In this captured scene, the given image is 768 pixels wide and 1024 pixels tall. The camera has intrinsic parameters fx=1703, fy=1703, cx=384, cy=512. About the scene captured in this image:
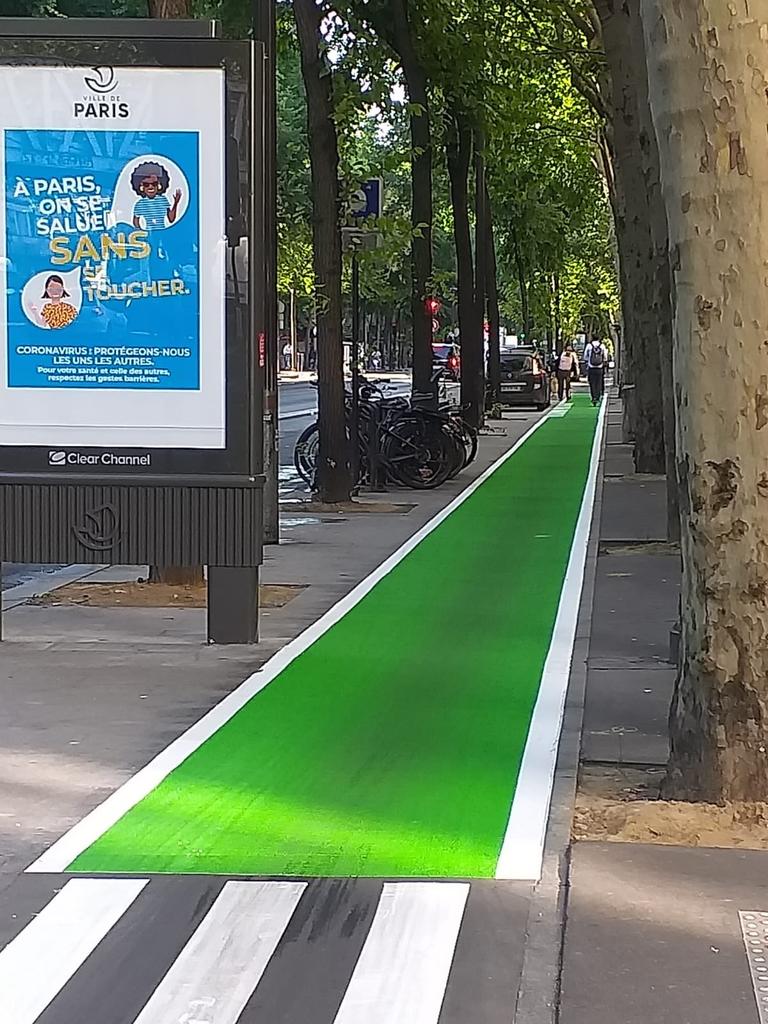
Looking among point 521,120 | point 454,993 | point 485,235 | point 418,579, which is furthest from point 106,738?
point 485,235

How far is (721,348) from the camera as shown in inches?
241

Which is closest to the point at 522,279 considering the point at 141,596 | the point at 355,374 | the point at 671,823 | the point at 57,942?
the point at 355,374

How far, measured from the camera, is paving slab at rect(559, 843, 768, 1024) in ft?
15.3

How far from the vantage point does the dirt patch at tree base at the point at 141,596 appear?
1195cm

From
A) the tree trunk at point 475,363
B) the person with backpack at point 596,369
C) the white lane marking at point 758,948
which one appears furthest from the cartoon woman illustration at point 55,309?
the person with backpack at point 596,369

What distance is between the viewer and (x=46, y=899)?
5.63m

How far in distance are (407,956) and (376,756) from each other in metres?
2.56

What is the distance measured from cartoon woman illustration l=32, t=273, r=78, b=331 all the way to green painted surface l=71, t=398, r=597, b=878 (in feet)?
8.22

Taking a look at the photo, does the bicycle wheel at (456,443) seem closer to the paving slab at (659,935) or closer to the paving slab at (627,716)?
the paving slab at (627,716)

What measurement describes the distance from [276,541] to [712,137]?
9.60 m

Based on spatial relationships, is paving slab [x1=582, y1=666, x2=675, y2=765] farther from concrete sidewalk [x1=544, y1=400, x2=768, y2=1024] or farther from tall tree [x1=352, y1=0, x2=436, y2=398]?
tall tree [x1=352, y1=0, x2=436, y2=398]

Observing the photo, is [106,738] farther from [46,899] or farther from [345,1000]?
[345,1000]

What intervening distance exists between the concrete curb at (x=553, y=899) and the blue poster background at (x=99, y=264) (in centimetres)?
327

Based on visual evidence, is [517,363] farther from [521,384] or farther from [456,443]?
[456,443]
